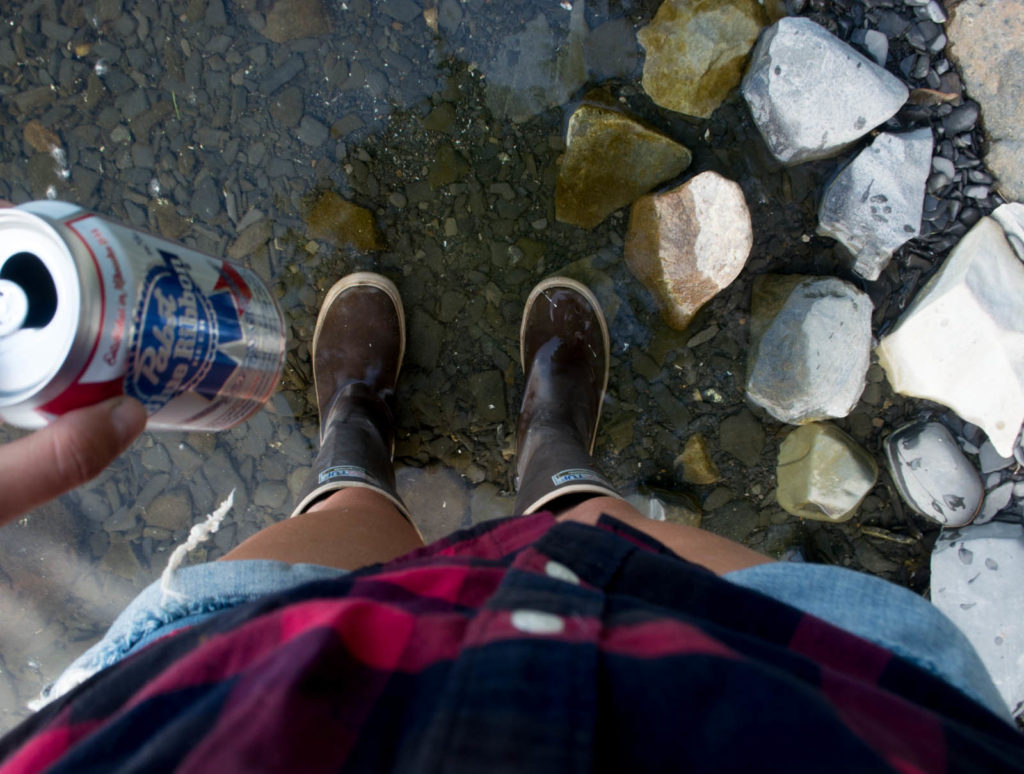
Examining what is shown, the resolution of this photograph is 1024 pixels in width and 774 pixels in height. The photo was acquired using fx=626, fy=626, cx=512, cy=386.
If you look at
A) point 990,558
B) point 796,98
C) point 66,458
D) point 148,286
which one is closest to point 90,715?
point 66,458

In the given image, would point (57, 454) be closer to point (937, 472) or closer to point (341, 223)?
point (341, 223)

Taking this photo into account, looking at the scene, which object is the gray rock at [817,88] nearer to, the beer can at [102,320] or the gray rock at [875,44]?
the gray rock at [875,44]

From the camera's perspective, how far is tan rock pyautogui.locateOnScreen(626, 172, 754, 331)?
1.47 meters

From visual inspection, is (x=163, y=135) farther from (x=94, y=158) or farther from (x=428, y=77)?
(x=428, y=77)

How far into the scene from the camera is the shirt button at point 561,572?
71 centimetres

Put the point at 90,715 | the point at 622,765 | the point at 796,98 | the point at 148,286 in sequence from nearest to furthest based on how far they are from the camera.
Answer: the point at 622,765 < the point at 90,715 < the point at 148,286 < the point at 796,98

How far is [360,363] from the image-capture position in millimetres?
1633

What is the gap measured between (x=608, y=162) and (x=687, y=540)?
2.98ft

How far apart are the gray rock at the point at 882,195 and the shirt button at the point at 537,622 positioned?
1.30 metres

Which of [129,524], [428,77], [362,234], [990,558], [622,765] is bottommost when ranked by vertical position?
[990,558]

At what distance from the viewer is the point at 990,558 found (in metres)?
1.59

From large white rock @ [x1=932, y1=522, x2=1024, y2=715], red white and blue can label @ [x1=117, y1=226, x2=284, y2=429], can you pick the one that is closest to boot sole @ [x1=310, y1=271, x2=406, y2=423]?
red white and blue can label @ [x1=117, y1=226, x2=284, y2=429]

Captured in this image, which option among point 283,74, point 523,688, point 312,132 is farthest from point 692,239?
point 523,688

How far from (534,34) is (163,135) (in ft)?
3.15
